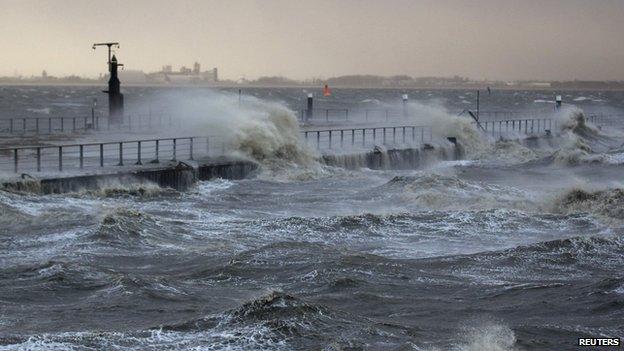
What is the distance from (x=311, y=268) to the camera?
13172 millimetres

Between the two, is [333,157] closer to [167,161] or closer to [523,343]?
[167,161]

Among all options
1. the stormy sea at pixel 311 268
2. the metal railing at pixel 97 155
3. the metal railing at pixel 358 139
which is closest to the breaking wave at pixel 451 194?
the stormy sea at pixel 311 268

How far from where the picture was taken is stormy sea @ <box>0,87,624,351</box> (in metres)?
9.92

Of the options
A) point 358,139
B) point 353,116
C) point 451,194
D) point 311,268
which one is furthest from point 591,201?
point 353,116

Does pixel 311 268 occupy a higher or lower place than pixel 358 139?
lower

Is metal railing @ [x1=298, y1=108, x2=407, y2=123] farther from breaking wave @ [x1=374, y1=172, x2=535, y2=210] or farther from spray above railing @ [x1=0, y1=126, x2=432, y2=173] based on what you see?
breaking wave @ [x1=374, y1=172, x2=535, y2=210]

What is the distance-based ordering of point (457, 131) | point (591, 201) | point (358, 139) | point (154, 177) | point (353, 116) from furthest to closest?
point (353, 116) → point (457, 131) → point (358, 139) → point (154, 177) → point (591, 201)

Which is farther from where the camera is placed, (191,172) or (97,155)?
(97,155)

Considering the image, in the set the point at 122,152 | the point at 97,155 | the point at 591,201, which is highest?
the point at 122,152

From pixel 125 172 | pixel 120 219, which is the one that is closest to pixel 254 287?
pixel 120 219

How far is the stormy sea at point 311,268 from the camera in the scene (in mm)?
9922

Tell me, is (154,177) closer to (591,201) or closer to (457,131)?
(591,201)

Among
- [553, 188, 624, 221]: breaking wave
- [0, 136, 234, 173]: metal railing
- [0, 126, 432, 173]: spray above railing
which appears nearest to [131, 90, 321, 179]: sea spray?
[0, 126, 432, 173]: spray above railing

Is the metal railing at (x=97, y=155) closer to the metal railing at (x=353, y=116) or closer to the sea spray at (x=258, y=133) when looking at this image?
the sea spray at (x=258, y=133)
